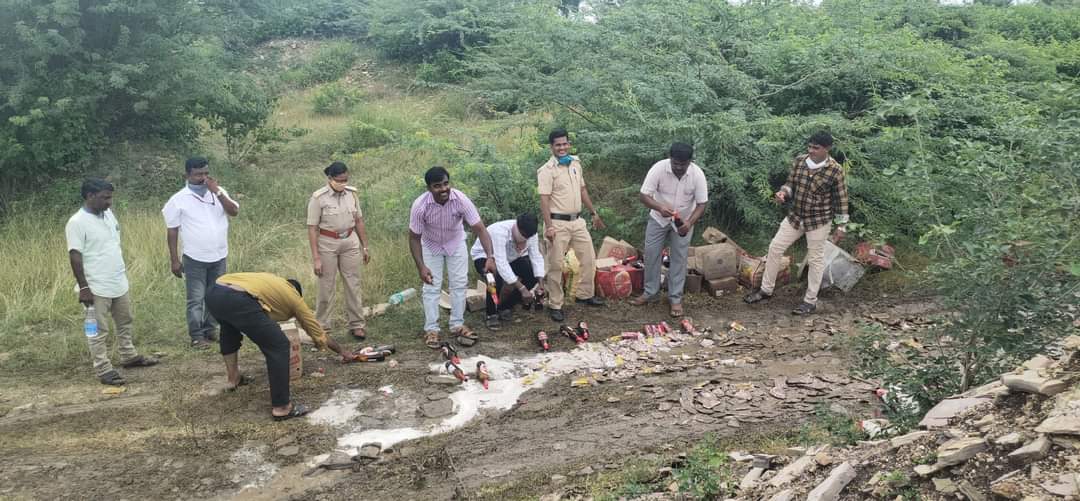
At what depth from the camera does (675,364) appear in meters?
6.53

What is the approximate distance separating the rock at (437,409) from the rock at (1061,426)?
3.96 m

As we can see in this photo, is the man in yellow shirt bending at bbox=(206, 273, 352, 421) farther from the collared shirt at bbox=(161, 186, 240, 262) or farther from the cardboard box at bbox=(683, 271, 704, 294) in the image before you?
the cardboard box at bbox=(683, 271, 704, 294)

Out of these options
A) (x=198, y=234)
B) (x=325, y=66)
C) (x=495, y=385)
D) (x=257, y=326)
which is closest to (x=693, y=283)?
(x=495, y=385)

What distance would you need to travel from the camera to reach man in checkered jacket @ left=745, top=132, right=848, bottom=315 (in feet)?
23.0

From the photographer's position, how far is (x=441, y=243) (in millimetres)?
6742

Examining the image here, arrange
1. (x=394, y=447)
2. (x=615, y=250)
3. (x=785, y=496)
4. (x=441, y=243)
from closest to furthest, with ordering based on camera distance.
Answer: (x=785, y=496) → (x=394, y=447) → (x=441, y=243) → (x=615, y=250)

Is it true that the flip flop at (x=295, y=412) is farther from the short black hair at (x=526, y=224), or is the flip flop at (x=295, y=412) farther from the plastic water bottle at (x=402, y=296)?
the short black hair at (x=526, y=224)

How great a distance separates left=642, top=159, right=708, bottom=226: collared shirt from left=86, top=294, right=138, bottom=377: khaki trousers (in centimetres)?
503

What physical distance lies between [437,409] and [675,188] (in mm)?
3322

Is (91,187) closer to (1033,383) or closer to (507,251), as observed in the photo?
(507,251)

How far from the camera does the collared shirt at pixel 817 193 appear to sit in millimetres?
7012

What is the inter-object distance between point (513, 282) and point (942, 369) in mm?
3732

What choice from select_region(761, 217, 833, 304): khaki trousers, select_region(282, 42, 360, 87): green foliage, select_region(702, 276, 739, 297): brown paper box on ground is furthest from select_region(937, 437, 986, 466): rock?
select_region(282, 42, 360, 87): green foliage

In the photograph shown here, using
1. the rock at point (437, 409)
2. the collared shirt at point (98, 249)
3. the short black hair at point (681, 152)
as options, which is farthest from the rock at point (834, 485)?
the collared shirt at point (98, 249)
